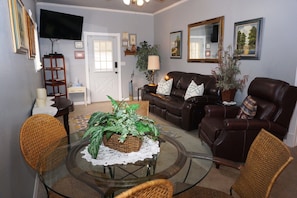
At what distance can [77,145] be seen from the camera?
174 cm

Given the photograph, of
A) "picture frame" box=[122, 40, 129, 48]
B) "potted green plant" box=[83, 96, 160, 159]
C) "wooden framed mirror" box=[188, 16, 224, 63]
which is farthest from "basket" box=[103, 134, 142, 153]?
"picture frame" box=[122, 40, 129, 48]

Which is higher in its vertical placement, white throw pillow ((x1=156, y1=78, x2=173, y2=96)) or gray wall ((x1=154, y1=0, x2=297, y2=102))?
gray wall ((x1=154, y1=0, x2=297, y2=102))

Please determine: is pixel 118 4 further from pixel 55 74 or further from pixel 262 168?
pixel 262 168

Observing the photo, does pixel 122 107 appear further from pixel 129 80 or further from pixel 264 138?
pixel 129 80

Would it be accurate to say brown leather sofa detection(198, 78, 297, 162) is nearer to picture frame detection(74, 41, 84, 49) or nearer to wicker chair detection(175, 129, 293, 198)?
wicker chair detection(175, 129, 293, 198)

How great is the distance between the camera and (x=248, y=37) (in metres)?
3.56

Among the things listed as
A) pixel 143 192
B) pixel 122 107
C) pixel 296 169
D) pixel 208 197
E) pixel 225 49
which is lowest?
pixel 296 169

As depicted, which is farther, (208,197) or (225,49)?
(225,49)

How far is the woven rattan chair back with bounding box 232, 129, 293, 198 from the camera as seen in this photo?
1110mm

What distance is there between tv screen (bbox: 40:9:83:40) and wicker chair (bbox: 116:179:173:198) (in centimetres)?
534

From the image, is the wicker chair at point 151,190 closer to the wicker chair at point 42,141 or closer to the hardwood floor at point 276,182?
the wicker chair at point 42,141

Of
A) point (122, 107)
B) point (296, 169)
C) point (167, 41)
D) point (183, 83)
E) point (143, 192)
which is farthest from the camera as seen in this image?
point (167, 41)

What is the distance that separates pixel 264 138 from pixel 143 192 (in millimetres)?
907

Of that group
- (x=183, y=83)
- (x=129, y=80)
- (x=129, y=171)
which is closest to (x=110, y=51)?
(x=129, y=80)
